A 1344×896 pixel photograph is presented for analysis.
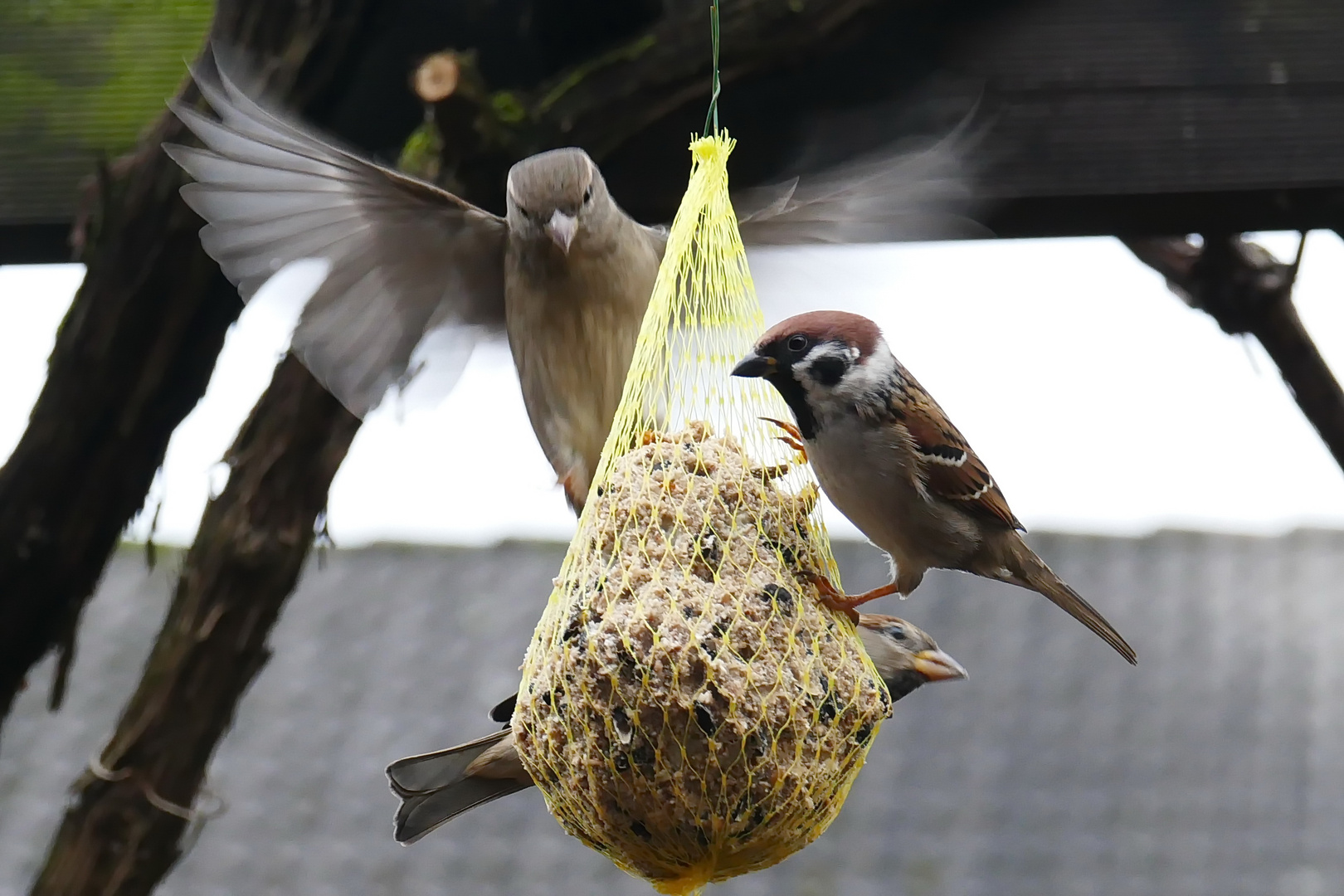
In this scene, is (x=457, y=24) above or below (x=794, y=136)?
above

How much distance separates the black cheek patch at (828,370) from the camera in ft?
6.47

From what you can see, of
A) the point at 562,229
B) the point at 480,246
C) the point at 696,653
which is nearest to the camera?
the point at 696,653

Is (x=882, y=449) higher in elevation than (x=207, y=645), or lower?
higher

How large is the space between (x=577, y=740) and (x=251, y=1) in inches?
67.5

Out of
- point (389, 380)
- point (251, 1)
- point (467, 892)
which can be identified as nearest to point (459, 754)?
point (389, 380)

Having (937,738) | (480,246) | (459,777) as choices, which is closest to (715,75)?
(480,246)

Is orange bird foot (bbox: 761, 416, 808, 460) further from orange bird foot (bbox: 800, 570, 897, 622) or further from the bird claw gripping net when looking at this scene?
orange bird foot (bbox: 800, 570, 897, 622)

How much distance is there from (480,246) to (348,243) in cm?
23

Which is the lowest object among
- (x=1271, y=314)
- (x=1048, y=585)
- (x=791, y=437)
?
(x=1048, y=585)

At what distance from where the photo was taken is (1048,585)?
231 centimetres

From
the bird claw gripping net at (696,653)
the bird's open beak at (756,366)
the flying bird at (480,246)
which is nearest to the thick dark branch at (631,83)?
the flying bird at (480,246)

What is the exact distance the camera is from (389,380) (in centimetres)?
239

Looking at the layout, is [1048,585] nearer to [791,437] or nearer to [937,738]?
[791,437]

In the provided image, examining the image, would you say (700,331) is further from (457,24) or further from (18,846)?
(18,846)
